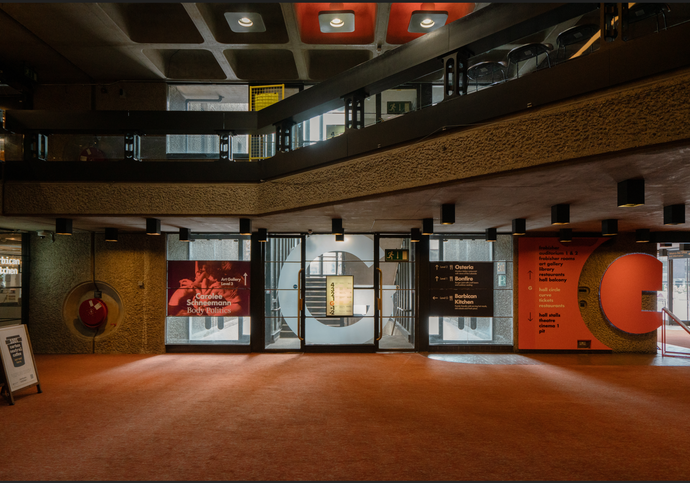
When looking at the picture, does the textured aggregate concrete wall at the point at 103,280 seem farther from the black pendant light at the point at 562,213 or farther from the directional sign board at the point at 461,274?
the black pendant light at the point at 562,213

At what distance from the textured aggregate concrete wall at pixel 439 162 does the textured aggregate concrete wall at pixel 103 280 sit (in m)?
2.61

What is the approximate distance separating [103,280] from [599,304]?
11.5 meters

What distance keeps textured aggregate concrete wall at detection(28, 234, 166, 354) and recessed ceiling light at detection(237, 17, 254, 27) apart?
5.12m

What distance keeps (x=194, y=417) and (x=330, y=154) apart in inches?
152

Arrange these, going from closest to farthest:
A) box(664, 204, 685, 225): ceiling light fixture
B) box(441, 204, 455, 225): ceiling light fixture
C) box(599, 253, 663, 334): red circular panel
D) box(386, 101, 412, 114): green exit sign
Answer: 1. box(664, 204, 685, 225): ceiling light fixture
2. box(441, 204, 455, 225): ceiling light fixture
3. box(386, 101, 412, 114): green exit sign
4. box(599, 253, 663, 334): red circular panel

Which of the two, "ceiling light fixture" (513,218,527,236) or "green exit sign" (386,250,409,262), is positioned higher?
"ceiling light fixture" (513,218,527,236)

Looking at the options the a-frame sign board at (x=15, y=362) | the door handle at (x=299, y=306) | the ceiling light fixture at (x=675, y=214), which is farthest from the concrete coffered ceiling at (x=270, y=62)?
the a-frame sign board at (x=15, y=362)

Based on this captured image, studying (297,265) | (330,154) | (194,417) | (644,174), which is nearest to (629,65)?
(644,174)

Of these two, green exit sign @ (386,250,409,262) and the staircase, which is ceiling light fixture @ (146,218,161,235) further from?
green exit sign @ (386,250,409,262)

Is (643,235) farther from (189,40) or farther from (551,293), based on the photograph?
(189,40)

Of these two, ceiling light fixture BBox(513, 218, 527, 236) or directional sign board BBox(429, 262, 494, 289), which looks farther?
directional sign board BBox(429, 262, 494, 289)

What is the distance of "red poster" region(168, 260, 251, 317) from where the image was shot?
8.39m

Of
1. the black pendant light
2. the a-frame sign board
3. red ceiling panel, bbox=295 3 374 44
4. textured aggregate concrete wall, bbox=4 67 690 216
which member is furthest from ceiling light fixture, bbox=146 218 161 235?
the black pendant light

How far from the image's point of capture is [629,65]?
2705 mm
